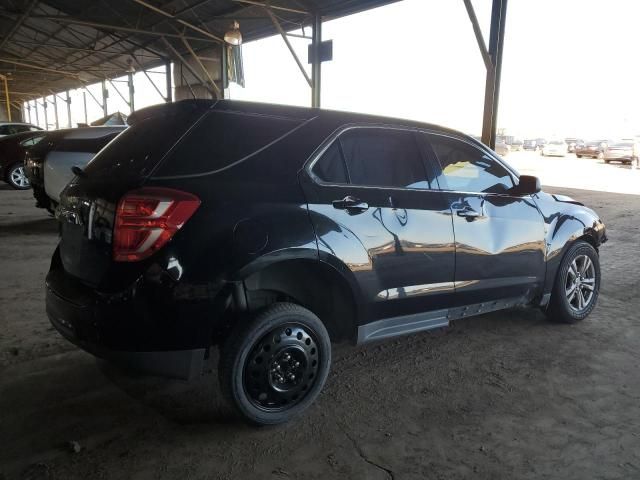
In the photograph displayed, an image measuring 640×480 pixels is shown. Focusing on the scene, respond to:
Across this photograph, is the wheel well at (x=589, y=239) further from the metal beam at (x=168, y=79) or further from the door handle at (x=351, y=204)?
the metal beam at (x=168, y=79)


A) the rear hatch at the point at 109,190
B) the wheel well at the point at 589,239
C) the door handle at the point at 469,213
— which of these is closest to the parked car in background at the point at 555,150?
the wheel well at the point at 589,239

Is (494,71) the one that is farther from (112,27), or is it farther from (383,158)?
(112,27)

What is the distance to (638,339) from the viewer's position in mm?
3623

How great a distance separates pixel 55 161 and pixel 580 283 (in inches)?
248

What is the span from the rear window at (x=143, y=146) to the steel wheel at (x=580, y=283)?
10.5 feet

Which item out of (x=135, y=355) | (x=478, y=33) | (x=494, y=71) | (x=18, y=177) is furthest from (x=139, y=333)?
(x=18, y=177)

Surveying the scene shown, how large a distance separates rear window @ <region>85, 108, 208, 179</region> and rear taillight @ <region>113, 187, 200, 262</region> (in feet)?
0.57

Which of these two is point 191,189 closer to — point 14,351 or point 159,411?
point 159,411

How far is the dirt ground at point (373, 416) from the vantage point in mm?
2115

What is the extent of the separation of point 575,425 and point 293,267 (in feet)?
5.52

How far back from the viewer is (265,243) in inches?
87.4

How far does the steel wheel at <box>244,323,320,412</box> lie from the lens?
7.63 feet

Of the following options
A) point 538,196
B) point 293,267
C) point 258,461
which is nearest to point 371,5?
point 538,196

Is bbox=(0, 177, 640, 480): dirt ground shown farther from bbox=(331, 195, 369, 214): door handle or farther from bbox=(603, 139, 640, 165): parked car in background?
bbox=(603, 139, 640, 165): parked car in background
